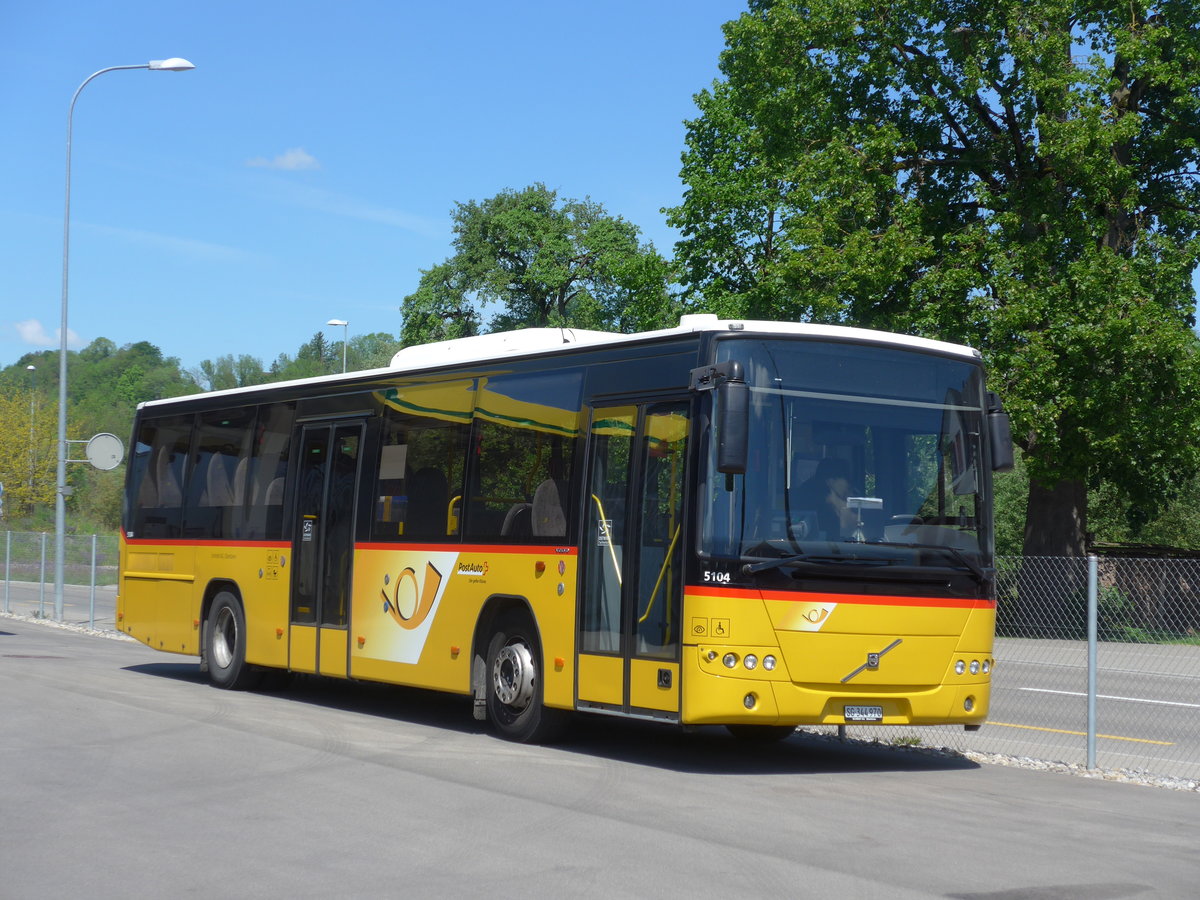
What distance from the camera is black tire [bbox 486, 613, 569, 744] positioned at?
12.3 metres

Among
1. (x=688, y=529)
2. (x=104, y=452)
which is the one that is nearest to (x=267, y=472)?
(x=688, y=529)

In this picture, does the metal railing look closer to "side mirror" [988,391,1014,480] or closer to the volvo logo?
"side mirror" [988,391,1014,480]

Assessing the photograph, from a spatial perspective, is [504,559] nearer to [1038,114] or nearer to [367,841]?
[367,841]

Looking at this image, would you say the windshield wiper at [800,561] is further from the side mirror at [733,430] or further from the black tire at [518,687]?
the black tire at [518,687]

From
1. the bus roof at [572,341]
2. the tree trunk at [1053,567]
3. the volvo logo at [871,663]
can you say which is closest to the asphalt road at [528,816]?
the volvo logo at [871,663]

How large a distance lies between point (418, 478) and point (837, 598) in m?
4.85

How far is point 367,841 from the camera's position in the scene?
779 cm

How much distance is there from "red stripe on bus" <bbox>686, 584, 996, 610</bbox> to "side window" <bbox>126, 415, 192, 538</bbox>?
31.4 feet

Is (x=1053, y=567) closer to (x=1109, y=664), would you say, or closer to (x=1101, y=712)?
(x=1101, y=712)

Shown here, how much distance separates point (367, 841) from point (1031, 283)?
24064mm

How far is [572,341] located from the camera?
13.2 m

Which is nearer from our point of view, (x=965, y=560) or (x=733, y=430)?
(x=733, y=430)

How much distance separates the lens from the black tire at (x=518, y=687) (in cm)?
1232

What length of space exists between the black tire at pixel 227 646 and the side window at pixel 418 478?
3.11m
